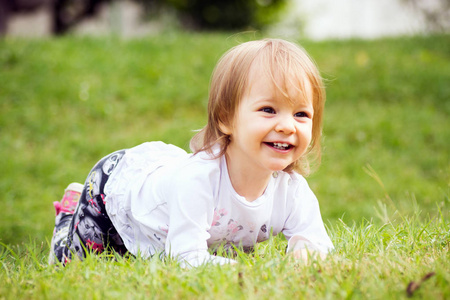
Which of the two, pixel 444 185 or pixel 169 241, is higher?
pixel 169 241

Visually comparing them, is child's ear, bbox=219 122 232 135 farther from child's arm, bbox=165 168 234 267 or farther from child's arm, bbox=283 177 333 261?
child's arm, bbox=283 177 333 261

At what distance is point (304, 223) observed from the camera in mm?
2424

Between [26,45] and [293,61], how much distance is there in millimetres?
6658

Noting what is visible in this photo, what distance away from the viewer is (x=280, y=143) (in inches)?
84.1

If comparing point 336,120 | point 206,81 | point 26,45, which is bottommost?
point 336,120

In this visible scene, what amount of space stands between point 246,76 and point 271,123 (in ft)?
0.84

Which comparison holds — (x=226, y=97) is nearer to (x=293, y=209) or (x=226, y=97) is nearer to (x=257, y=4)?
(x=293, y=209)

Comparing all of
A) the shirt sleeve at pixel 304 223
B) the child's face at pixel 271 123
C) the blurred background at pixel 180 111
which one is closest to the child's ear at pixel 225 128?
the child's face at pixel 271 123

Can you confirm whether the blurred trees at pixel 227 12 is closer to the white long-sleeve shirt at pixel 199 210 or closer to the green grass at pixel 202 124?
the green grass at pixel 202 124

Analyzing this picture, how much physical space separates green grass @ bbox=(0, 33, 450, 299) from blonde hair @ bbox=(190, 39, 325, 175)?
65cm

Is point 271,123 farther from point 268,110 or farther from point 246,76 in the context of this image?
point 246,76

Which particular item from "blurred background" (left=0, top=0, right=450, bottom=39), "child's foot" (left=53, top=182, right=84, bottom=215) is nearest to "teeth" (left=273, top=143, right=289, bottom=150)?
"child's foot" (left=53, top=182, right=84, bottom=215)

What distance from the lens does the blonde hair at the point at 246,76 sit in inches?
84.5

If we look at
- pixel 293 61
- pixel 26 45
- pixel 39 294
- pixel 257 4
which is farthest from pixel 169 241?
pixel 257 4
